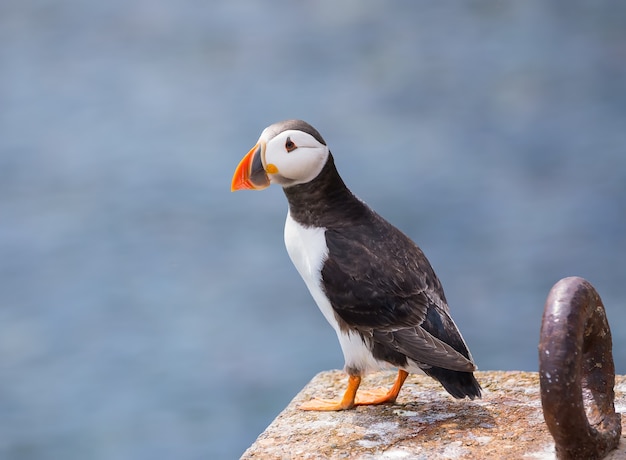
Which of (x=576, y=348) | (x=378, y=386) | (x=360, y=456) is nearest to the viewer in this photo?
(x=576, y=348)

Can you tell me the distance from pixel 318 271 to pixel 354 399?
424 millimetres

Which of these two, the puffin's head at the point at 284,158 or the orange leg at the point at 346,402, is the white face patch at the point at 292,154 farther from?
the orange leg at the point at 346,402

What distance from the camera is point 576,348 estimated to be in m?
2.28

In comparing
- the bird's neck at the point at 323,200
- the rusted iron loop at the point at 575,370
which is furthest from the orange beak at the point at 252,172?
the rusted iron loop at the point at 575,370

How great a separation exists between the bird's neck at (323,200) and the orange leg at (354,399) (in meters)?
0.48

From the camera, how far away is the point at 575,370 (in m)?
2.28

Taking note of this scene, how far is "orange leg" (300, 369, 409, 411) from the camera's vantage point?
2963 mm

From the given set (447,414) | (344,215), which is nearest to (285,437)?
(447,414)

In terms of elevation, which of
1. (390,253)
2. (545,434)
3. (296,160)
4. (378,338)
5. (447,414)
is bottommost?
(545,434)

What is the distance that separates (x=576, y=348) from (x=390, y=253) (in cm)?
75

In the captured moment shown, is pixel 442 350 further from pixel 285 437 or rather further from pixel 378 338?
pixel 285 437

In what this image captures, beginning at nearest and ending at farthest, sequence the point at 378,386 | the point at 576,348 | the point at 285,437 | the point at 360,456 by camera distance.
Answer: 1. the point at 576,348
2. the point at 360,456
3. the point at 285,437
4. the point at 378,386

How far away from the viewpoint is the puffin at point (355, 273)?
9.17 ft

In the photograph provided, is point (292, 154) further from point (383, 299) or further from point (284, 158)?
point (383, 299)
